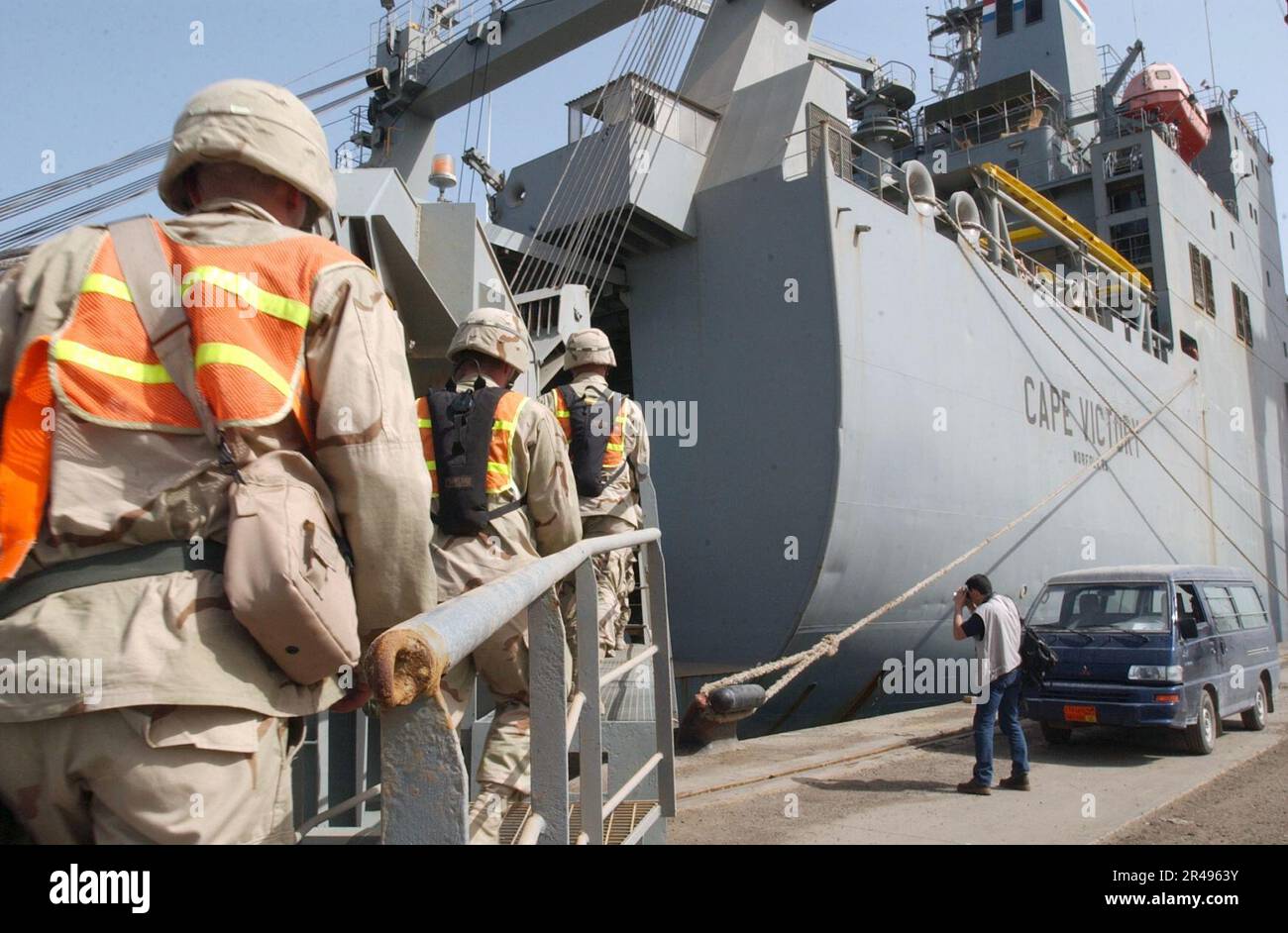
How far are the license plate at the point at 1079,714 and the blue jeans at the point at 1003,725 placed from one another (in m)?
0.95

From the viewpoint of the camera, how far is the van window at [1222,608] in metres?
6.87

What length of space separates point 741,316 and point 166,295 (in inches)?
286

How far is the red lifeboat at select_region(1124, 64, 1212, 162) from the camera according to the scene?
16953mm

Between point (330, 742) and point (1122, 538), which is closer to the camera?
point (330, 742)

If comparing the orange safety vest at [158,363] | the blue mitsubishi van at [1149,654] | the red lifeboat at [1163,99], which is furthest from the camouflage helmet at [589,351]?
the red lifeboat at [1163,99]

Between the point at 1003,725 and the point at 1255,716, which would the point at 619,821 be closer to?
the point at 1003,725

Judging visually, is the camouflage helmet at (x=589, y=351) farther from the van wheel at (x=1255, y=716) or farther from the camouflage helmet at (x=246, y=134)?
the van wheel at (x=1255, y=716)

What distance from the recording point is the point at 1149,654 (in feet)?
20.0

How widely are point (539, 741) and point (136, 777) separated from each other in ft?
2.27
